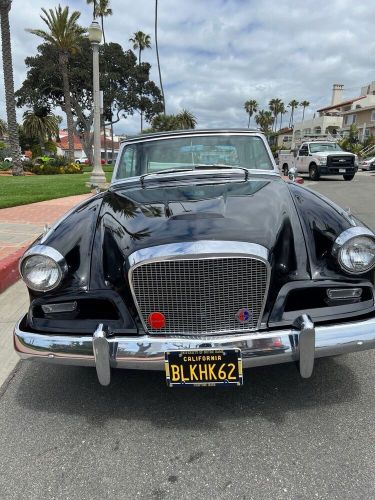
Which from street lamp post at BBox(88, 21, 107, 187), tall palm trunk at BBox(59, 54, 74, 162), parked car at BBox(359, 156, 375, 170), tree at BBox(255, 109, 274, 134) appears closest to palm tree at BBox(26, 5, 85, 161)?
tall palm trunk at BBox(59, 54, 74, 162)

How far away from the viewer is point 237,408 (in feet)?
8.04

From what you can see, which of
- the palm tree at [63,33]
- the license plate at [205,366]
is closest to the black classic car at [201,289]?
the license plate at [205,366]

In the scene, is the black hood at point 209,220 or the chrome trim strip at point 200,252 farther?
the black hood at point 209,220

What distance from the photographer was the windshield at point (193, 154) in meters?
3.76

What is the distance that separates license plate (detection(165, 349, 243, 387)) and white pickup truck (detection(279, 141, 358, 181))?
59.5 feet

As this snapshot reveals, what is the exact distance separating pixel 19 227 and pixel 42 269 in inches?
190

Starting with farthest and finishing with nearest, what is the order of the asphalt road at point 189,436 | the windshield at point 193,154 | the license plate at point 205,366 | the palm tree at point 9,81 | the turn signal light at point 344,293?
the palm tree at point 9,81 → the windshield at point 193,154 → the turn signal light at point 344,293 → the license plate at point 205,366 → the asphalt road at point 189,436

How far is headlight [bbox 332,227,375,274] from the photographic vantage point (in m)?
2.38

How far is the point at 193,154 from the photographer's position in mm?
3840

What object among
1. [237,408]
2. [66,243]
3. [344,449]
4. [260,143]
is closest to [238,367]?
[237,408]

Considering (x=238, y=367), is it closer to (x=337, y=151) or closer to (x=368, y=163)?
(x=337, y=151)

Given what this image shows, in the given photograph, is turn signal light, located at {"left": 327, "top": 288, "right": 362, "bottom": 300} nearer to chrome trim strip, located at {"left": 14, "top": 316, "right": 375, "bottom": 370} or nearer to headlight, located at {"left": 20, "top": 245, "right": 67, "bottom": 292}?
chrome trim strip, located at {"left": 14, "top": 316, "right": 375, "bottom": 370}

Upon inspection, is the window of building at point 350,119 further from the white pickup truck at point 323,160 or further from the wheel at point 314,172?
the wheel at point 314,172

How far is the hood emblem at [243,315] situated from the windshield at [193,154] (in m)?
1.84
